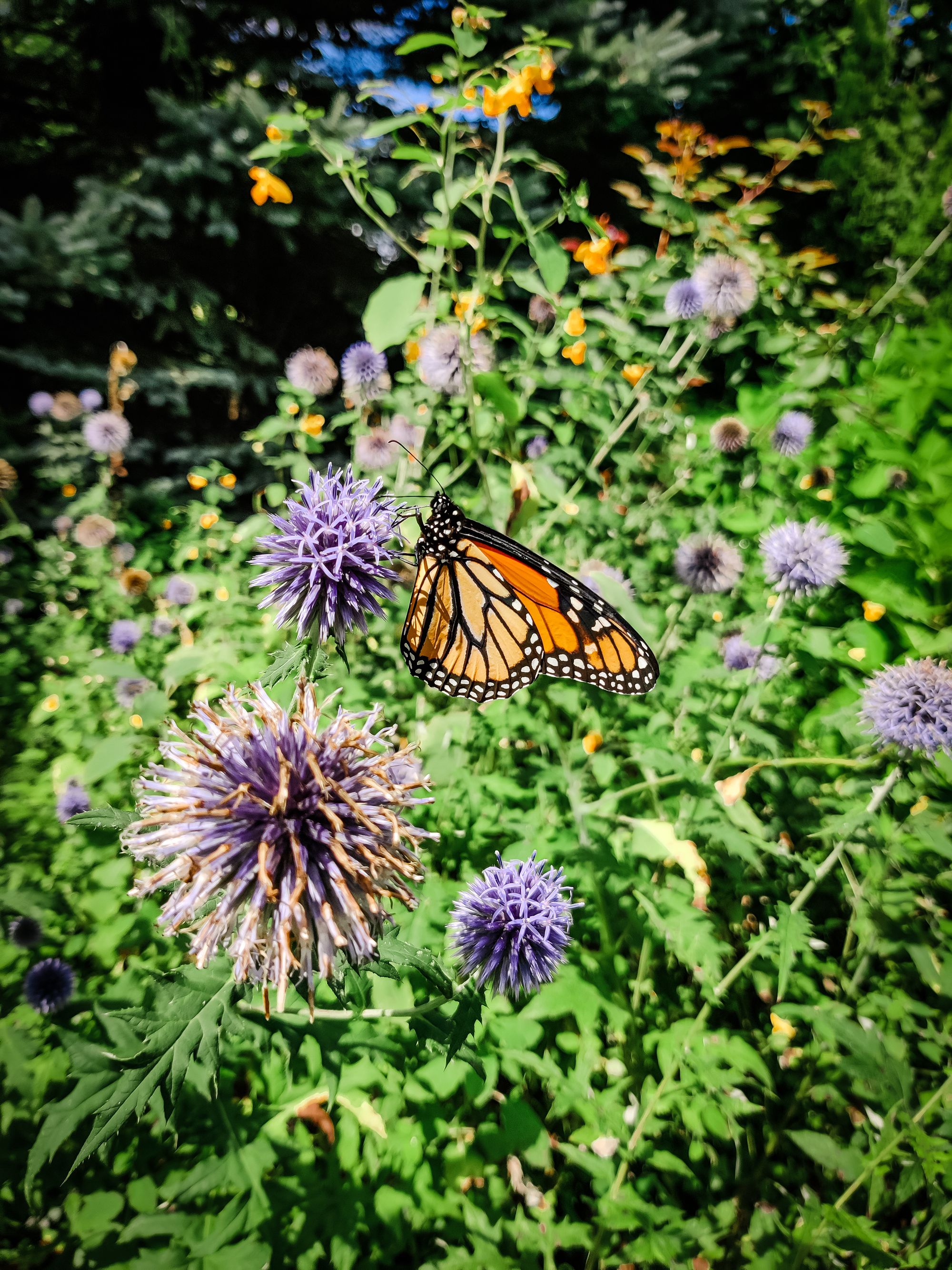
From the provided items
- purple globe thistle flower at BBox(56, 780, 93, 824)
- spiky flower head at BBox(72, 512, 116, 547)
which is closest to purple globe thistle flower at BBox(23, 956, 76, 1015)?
purple globe thistle flower at BBox(56, 780, 93, 824)

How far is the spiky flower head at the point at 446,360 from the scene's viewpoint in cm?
211

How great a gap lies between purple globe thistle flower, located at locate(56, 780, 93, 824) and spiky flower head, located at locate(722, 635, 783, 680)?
2208 mm

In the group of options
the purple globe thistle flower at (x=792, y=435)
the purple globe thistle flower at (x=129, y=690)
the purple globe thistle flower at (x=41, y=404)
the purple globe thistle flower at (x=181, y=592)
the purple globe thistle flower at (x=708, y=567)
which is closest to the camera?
the purple globe thistle flower at (x=708, y=567)

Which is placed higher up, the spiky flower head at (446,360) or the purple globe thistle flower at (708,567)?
the spiky flower head at (446,360)

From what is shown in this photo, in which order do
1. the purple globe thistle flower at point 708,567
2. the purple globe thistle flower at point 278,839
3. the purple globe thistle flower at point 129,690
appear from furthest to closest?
the purple globe thistle flower at point 129,690 → the purple globe thistle flower at point 708,567 → the purple globe thistle flower at point 278,839

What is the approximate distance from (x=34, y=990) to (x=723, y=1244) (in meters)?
1.74

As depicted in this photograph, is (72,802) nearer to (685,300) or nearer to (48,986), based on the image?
(48,986)

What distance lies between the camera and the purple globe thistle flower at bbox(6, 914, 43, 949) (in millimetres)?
1637

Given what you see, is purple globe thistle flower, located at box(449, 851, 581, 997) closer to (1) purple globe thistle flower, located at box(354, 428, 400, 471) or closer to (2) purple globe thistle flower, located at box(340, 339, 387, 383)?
(1) purple globe thistle flower, located at box(354, 428, 400, 471)

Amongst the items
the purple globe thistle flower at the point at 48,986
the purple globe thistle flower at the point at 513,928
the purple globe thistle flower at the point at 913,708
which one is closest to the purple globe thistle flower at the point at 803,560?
the purple globe thistle flower at the point at 913,708

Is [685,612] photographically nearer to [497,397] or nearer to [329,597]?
[497,397]

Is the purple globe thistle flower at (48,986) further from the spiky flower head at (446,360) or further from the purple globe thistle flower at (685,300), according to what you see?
the purple globe thistle flower at (685,300)

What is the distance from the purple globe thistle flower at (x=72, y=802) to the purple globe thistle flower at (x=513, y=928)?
4.96ft

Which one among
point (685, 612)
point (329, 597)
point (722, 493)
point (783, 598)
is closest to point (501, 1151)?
point (329, 597)
